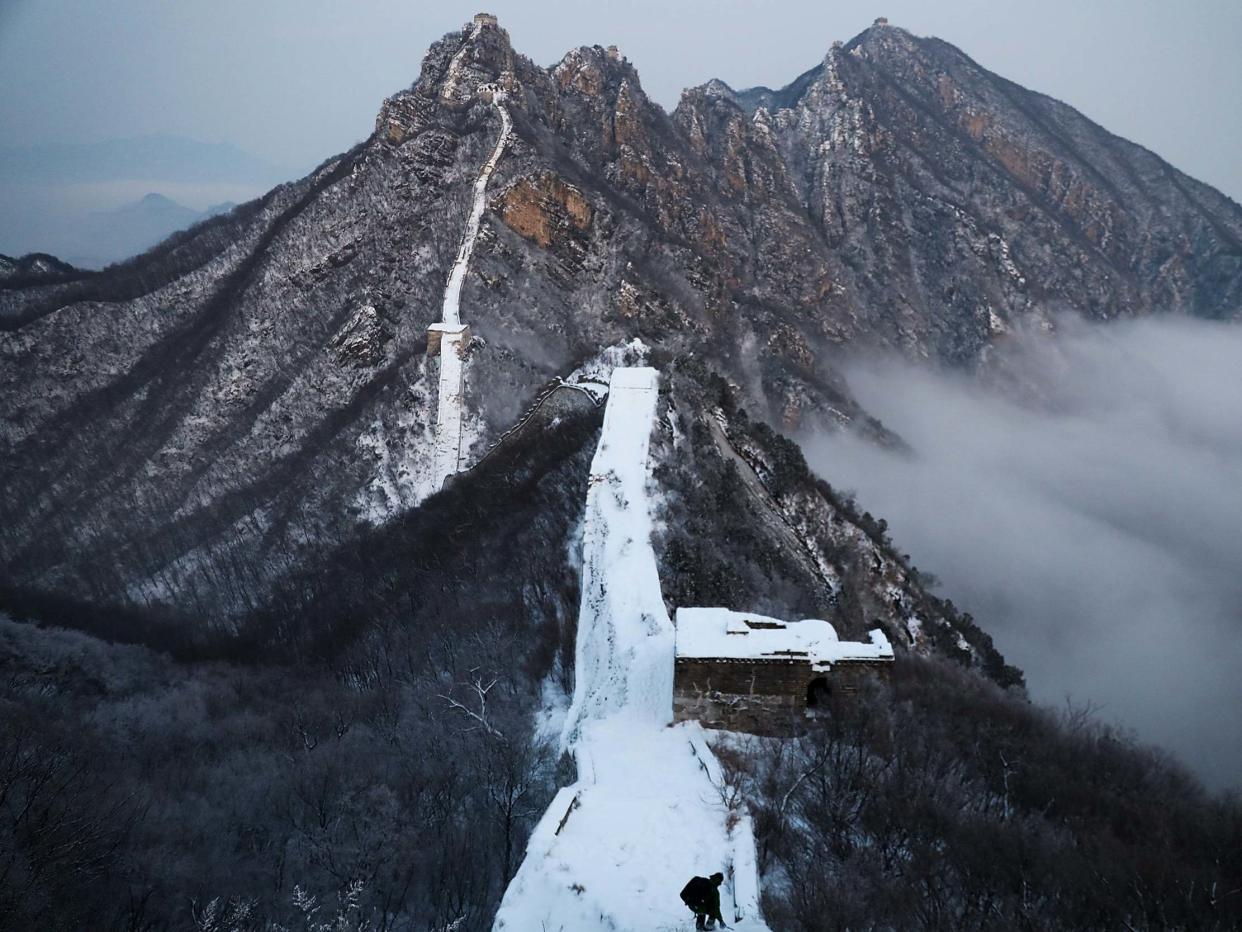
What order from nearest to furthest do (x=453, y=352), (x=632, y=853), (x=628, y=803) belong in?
(x=632, y=853) < (x=628, y=803) < (x=453, y=352)

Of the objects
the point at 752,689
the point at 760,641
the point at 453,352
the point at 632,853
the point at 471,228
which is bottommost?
the point at 632,853

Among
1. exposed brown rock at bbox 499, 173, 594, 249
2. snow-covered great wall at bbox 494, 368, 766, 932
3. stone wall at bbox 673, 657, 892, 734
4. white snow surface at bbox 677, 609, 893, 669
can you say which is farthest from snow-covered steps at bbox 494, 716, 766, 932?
exposed brown rock at bbox 499, 173, 594, 249

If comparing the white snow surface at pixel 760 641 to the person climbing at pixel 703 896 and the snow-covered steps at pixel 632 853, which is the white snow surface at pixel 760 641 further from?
the person climbing at pixel 703 896

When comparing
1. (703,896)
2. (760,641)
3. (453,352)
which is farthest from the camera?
(453,352)

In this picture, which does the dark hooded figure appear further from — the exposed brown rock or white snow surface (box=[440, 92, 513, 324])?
the exposed brown rock

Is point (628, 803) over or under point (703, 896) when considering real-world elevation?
under

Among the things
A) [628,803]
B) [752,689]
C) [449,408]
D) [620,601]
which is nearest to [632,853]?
[628,803]

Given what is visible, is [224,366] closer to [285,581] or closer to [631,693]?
[285,581]

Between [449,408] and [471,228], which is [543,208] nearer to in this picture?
[471,228]
